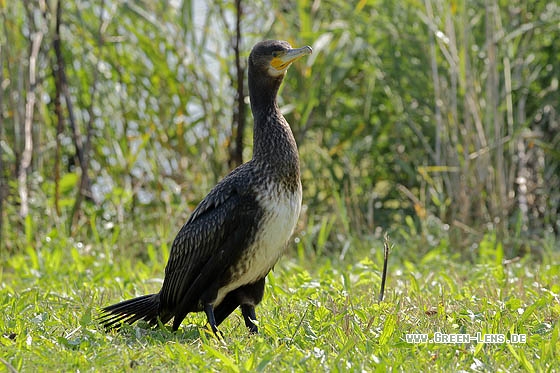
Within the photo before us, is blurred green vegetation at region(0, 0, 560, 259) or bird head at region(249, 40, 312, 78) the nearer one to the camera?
bird head at region(249, 40, 312, 78)

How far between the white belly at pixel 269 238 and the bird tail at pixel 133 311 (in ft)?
1.45

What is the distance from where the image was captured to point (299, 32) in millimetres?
7219

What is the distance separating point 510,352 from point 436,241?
2977mm

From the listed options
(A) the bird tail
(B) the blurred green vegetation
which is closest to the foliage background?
(B) the blurred green vegetation

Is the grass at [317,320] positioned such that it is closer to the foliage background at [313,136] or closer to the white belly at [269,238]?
the foliage background at [313,136]

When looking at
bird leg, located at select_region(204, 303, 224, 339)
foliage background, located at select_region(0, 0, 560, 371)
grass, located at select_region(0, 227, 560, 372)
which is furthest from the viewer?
foliage background, located at select_region(0, 0, 560, 371)

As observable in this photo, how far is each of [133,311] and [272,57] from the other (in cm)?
142

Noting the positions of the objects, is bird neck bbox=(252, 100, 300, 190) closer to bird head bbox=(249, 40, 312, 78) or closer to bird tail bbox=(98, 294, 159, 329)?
bird head bbox=(249, 40, 312, 78)

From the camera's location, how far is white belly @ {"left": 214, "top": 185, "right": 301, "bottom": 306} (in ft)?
13.7

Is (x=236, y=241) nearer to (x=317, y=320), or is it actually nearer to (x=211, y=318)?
(x=211, y=318)

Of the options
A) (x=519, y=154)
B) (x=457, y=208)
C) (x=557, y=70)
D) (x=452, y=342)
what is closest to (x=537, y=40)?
(x=557, y=70)

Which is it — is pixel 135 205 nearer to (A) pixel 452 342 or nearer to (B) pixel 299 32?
(B) pixel 299 32

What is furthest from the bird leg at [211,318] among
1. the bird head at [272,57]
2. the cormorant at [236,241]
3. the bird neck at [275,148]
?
the bird head at [272,57]

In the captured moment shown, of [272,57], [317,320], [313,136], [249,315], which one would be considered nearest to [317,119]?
[313,136]
